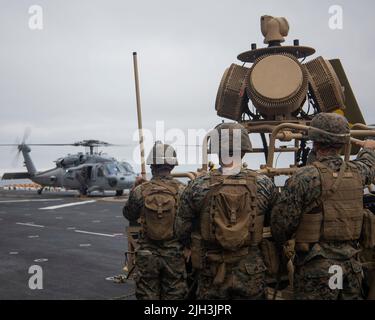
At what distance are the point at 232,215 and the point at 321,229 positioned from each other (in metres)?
0.68

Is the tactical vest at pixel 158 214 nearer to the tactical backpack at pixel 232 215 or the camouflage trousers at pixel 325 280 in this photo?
the tactical backpack at pixel 232 215

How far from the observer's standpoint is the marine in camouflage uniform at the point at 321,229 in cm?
346

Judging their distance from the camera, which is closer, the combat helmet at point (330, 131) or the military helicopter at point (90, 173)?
the combat helmet at point (330, 131)

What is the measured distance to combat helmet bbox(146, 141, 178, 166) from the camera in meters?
5.01

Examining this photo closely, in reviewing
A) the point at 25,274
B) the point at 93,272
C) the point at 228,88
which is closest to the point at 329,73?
the point at 228,88

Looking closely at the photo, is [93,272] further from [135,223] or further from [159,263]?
[159,263]

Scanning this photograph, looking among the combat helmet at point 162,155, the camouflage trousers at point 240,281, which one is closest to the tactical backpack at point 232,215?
the camouflage trousers at point 240,281

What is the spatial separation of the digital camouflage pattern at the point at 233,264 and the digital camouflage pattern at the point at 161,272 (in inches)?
34.2

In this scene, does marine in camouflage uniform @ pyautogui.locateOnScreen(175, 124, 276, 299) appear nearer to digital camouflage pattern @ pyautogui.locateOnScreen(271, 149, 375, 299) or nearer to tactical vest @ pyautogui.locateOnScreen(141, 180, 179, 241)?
digital camouflage pattern @ pyautogui.locateOnScreen(271, 149, 375, 299)

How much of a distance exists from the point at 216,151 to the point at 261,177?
42 cm

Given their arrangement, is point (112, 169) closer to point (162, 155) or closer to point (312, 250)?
point (162, 155)

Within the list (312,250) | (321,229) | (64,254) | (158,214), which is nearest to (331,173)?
(321,229)

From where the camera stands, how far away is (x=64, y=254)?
35.9 feet
